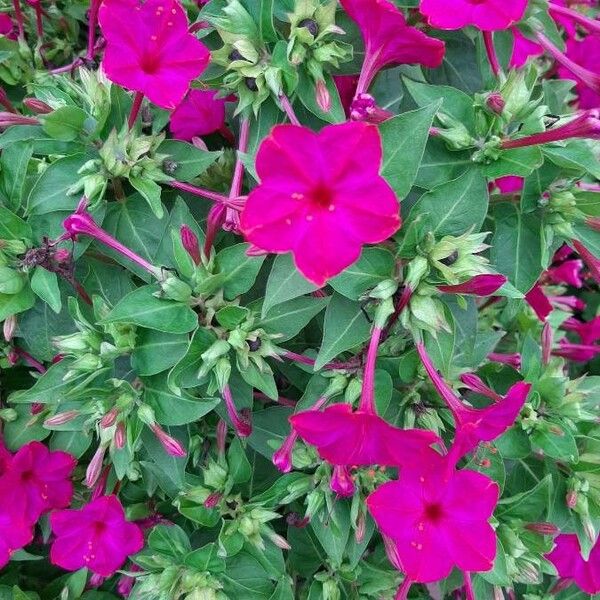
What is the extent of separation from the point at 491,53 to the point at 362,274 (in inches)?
22.4

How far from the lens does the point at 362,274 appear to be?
120cm

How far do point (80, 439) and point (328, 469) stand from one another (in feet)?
1.86

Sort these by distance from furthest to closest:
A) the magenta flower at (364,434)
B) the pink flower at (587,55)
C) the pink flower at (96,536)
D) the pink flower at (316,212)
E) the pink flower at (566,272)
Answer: the pink flower at (566,272)
the pink flower at (587,55)
the pink flower at (96,536)
the magenta flower at (364,434)
the pink flower at (316,212)

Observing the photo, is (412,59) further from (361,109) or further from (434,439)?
(434,439)

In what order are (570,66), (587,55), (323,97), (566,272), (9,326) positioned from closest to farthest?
(323,97) → (9,326) → (570,66) → (587,55) → (566,272)

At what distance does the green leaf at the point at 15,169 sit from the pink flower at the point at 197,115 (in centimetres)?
30

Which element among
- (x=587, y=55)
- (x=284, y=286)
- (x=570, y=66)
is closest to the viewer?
(x=284, y=286)

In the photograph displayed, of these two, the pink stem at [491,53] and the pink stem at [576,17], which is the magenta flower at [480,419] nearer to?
the pink stem at [491,53]

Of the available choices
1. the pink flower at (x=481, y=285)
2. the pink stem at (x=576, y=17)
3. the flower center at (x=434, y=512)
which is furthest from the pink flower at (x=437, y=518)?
the pink stem at (x=576, y=17)

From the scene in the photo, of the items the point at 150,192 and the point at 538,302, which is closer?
the point at 150,192

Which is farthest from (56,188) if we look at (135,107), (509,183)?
(509,183)

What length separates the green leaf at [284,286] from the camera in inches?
44.9

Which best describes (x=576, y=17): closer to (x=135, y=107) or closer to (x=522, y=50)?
(x=522, y=50)

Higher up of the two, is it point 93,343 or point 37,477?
point 93,343
